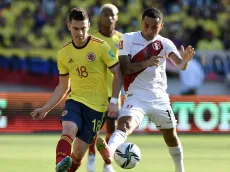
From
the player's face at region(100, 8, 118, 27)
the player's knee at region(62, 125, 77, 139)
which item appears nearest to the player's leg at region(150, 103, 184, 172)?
the player's knee at region(62, 125, 77, 139)

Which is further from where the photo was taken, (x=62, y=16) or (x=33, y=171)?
(x=62, y=16)

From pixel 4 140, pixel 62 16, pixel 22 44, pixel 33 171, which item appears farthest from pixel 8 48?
pixel 33 171

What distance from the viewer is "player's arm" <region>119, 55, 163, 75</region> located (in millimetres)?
8466

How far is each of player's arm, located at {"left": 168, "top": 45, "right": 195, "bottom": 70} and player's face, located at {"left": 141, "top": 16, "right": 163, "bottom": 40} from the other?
357 millimetres

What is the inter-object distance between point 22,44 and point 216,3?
23.7 feet

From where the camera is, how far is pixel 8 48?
22719mm

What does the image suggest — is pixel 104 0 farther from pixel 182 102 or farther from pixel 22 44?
pixel 182 102

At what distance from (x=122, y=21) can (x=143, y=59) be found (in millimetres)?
15097

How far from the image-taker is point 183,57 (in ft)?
28.1

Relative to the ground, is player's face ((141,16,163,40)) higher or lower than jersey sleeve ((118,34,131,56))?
higher

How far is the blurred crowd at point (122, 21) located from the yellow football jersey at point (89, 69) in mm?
14350

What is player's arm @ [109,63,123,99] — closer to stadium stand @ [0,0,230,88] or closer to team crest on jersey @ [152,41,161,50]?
team crest on jersey @ [152,41,161,50]

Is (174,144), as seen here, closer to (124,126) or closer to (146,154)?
(124,126)

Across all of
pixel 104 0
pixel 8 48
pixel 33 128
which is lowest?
pixel 33 128
